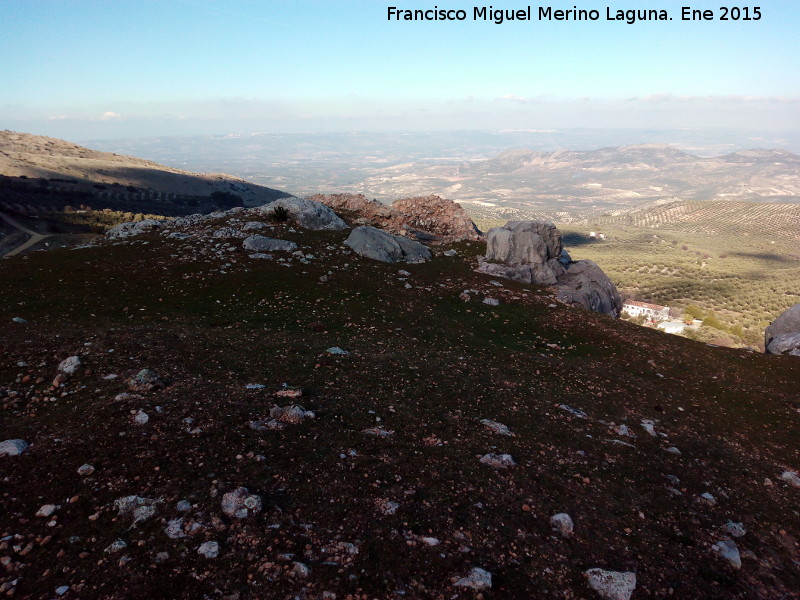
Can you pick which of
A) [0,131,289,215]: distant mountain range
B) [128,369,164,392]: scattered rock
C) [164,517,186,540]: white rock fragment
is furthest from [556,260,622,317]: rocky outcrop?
[0,131,289,215]: distant mountain range

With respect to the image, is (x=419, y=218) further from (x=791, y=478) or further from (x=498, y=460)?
(x=791, y=478)

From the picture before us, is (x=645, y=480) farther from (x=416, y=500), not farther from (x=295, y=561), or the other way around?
(x=295, y=561)

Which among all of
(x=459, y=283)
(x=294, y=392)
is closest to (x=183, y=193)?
(x=459, y=283)

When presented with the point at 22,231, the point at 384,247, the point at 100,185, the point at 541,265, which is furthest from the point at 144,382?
the point at 100,185

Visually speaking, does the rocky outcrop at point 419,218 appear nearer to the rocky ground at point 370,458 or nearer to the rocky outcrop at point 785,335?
the rocky ground at point 370,458

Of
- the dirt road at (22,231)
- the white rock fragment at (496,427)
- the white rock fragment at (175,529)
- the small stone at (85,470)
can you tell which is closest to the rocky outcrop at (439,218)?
the white rock fragment at (496,427)

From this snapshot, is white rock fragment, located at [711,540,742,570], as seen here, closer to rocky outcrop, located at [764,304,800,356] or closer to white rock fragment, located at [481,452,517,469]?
white rock fragment, located at [481,452,517,469]
